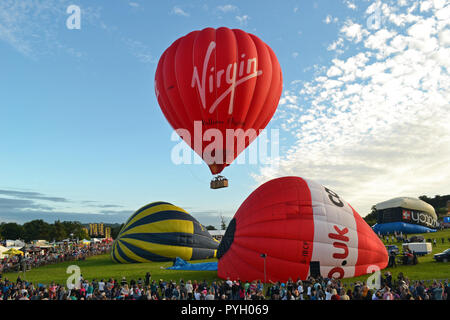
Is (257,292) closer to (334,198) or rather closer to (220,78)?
(334,198)

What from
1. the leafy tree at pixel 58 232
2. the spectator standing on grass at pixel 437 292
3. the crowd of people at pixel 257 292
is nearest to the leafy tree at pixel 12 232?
the leafy tree at pixel 58 232

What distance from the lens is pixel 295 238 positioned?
15.1 metres

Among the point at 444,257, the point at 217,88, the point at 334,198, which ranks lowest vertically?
the point at 444,257

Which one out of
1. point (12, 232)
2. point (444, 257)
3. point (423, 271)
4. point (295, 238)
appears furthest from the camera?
point (12, 232)

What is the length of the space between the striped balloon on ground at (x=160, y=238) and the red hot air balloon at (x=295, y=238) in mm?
11487

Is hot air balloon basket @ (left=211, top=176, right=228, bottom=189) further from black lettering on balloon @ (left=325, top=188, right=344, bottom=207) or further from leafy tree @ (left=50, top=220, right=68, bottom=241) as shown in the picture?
leafy tree @ (left=50, top=220, right=68, bottom=241)

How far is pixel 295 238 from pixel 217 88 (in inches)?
311

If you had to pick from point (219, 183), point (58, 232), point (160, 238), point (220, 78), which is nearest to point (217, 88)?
point (220, 78)

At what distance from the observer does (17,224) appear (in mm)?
92188

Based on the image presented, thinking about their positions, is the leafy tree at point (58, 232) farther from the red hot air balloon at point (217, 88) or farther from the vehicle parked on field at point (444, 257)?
the vehicle parked on field at point (444, 257)

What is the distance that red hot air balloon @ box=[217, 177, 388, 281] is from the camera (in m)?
15.0

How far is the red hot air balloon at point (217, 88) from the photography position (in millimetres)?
16672
